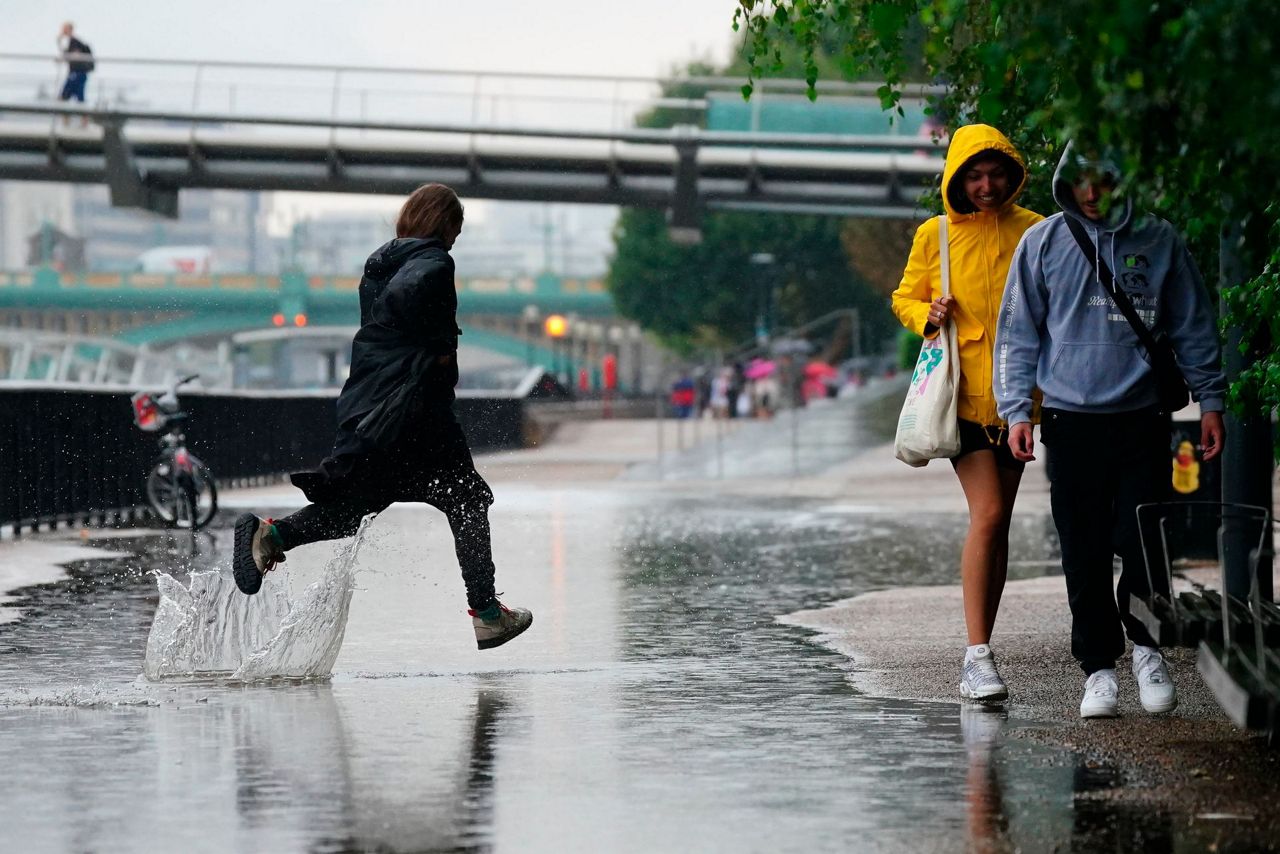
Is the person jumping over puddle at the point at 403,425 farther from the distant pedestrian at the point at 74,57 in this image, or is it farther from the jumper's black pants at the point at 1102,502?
the distant pedestrian at the point at 74,57

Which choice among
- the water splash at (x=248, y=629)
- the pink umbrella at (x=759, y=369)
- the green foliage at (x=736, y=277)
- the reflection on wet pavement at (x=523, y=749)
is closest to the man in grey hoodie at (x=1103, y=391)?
the reflection on wet pavement at (x=523, y=749)

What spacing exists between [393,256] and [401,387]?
45cm

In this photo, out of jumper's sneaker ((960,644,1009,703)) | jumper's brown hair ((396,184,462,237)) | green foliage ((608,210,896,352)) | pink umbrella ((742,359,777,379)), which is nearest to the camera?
jumper's sneaker ((960,644,1009,703))

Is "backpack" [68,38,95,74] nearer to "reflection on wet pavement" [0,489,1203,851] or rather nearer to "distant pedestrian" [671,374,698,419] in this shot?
"distant pedestrian" [671,374,698,419]

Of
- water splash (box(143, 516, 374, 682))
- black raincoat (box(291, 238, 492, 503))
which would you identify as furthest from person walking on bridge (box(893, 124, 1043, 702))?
water splash (box(143, 516, 374, 682))

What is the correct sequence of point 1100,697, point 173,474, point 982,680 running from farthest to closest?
point 173,474
point 982,680
point 1100,697

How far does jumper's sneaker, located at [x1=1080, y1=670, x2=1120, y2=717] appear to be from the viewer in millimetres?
6539

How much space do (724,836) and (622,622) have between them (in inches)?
210

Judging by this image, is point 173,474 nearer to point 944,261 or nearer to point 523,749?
point 944,261

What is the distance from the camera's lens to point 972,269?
7.18 metres

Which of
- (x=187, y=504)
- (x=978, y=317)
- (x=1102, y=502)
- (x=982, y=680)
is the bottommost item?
(x=187, y=504)

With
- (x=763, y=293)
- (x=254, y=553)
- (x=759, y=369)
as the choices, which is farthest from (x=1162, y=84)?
(x=763, y=293)

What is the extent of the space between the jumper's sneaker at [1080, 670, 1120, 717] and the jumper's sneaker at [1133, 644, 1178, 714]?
0.32 feet

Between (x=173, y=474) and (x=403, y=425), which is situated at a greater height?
(x=403, y=425)
